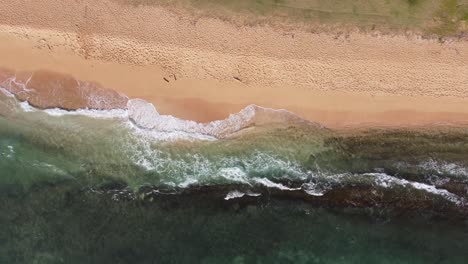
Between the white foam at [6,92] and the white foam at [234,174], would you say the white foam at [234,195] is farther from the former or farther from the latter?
the white foam at [6,92]

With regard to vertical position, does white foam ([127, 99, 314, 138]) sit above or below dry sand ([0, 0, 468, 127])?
below

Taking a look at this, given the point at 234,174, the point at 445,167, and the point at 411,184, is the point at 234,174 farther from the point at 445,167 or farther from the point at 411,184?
the point at 445,167

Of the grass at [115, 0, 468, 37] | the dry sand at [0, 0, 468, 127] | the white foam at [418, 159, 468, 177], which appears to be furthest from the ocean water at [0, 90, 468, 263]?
the grass at [115, 0, 468, 37]

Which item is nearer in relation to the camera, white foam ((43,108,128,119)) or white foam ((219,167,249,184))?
white foam ((43,108,128,119))

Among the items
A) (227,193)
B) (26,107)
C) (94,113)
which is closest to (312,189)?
(227,193)

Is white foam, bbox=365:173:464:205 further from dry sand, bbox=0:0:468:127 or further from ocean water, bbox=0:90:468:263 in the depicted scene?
dry sand, bbox=0:0:468:127

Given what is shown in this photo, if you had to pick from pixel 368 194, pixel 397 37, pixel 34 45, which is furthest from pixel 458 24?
pixel 34 45
